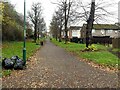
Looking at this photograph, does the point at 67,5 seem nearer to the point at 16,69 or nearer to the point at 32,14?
the point at 32,14

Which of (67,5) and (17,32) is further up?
(67,5)

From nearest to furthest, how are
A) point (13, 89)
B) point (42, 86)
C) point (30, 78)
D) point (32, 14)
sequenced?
point (13, 89)
point (42, 86)
point (30, 78)
point (32, 14)

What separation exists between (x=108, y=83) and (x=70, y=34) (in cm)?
10912

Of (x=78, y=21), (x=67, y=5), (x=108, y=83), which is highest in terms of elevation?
(x=67, y=5)

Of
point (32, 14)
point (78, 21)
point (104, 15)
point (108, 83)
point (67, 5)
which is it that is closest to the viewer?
point (108, 83)

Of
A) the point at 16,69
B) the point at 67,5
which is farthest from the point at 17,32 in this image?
the point at 16,69

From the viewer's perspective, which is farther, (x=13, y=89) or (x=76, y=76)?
(x=76, y=76)

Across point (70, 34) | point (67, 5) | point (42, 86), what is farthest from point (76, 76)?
point (70, 34)

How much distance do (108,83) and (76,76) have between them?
187 centimetres

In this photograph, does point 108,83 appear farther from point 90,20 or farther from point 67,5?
point 67,5

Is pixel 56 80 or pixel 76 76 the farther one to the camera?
pixel 76 76

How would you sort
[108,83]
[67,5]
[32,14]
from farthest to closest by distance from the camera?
[32,14], [67,5], [108,83]

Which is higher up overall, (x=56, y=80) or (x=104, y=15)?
(x=104, y=15)

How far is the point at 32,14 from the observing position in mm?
65562
